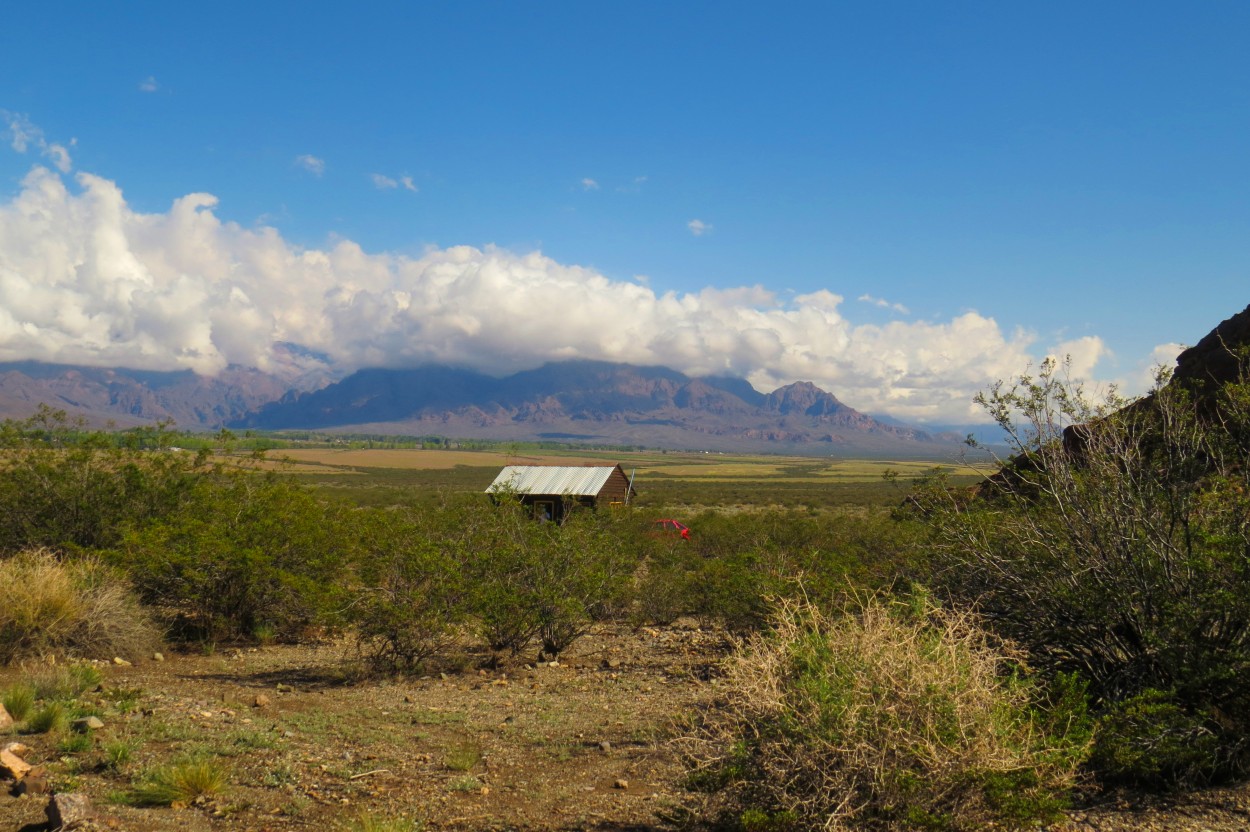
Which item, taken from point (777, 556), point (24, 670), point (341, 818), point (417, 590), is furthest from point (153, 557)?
point (777, 556)

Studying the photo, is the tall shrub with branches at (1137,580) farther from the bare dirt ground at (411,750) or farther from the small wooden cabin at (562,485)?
the small wooden cabin at (562,485)

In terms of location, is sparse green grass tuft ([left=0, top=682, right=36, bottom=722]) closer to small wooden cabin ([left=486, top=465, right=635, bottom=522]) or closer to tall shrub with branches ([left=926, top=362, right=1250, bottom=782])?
tall shrub with branches ([left=926, top=362, right=1250, bottom=782])

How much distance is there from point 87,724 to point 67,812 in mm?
2756

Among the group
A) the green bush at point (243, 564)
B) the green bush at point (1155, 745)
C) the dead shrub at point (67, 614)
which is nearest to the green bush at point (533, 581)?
the green bush at point (243, 564)

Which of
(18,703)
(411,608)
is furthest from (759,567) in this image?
(18,703)

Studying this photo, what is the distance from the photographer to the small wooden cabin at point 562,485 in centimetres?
2703

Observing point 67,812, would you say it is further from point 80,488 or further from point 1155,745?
point 80,488

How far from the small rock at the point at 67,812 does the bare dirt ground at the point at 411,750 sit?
0.14 meters

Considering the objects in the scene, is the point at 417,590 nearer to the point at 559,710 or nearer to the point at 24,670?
the point at 559,710

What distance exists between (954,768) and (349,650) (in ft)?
36.3

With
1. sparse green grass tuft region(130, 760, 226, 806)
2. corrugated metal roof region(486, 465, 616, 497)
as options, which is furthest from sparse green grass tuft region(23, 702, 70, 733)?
corrugated metal roof region(486, 465, 616, 497)

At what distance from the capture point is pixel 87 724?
7.55 meters

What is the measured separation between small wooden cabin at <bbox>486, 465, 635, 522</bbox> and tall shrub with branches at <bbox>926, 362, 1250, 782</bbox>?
727 inches

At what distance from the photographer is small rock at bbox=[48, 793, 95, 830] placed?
5219 millimetres
